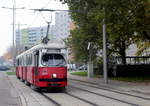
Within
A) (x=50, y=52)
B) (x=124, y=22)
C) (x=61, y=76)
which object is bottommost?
(x=61, y=76)

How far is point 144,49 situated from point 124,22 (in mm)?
18780

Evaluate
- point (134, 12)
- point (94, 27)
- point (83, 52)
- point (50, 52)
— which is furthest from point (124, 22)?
point (83, 52)

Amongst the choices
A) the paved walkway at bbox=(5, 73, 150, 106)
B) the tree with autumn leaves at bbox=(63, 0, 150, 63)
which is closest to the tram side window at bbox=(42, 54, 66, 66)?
the paved walkway at bbox=(5, 73, 150, 106)

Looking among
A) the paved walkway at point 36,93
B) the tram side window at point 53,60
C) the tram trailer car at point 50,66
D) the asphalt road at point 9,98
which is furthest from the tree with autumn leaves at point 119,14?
the asphalt road at point 9,98

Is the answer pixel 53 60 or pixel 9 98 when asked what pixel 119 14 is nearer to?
pixel 53 60

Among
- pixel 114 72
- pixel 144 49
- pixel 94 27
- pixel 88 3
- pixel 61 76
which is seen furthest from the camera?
pixel 144 49

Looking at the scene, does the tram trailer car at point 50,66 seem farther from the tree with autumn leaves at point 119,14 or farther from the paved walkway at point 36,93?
the tree with autumn leaves at point 119,14

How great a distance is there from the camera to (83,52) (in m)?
43.7

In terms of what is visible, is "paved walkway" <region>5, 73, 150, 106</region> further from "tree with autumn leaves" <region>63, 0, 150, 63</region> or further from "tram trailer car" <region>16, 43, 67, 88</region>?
"tree with autumn leaves" <region>63, 0, 150, 63</region>

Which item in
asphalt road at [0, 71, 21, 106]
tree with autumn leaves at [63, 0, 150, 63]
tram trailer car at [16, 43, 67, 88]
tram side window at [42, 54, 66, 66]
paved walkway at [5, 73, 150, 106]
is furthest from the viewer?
tree with autumn leaves at [63, 0, 150, 63]

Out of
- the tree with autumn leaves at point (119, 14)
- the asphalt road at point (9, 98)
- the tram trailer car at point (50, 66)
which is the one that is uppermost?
the tree with autumn leaves at point (119, 14)

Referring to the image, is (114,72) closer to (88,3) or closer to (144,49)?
(144,49)

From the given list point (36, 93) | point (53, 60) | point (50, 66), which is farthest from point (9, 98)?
point (53, 60)

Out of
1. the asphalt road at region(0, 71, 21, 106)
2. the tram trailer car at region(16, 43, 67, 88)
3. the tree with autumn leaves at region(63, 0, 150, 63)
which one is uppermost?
the tree with autumn leaves at region(63, 0, 150, 63)
